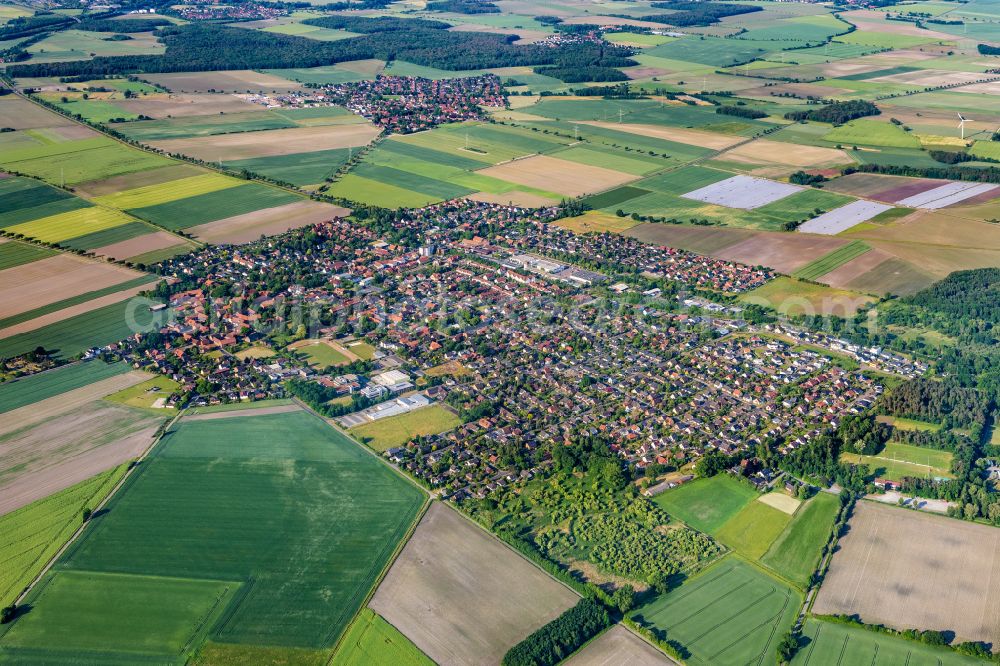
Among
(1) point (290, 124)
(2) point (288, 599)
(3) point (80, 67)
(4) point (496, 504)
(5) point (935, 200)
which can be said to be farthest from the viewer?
(3) point (80, 67)

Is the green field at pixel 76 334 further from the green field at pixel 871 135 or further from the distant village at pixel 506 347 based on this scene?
the green field at pixel 871 135

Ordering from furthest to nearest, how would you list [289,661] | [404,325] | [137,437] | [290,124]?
1. [290,124]
2. [404,325]
3. [137,437]
4. [289,661]

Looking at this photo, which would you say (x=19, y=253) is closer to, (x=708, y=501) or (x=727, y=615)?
(x=708, y=501)

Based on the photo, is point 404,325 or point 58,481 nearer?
point 58,481

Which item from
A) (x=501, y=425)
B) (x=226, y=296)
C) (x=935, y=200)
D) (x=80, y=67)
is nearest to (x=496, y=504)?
(x=501, y=425)

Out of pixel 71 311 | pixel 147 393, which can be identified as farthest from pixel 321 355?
pixel 71 311

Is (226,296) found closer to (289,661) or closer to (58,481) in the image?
(58,481)

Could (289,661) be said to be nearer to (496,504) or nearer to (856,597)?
(496,504)

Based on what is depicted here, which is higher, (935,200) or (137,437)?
(935,200)
